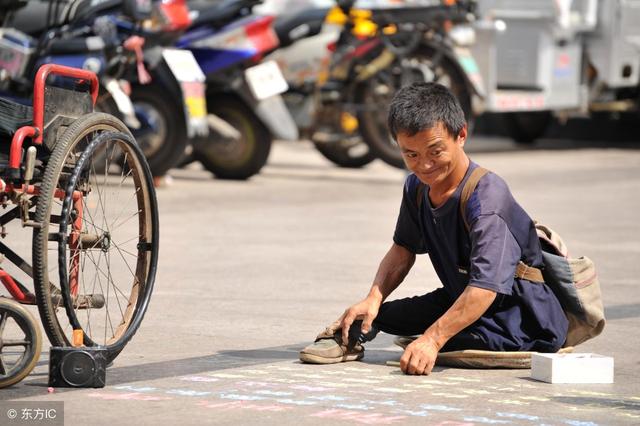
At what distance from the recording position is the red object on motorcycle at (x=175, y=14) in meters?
12.4

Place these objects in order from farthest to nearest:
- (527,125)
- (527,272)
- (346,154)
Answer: (527,125), (346,154), (527,272)

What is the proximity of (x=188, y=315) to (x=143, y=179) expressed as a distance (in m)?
1.27

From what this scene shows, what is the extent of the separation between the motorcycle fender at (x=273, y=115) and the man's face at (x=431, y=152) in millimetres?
7365

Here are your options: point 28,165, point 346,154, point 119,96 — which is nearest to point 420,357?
point 28,165

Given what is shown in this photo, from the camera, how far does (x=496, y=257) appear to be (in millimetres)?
5680

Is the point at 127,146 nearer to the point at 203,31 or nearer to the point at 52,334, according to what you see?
the point at 52,334

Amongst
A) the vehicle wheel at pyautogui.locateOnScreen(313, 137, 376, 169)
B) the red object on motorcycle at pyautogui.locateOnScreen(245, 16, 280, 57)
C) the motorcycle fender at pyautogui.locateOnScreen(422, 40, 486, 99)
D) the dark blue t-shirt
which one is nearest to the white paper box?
the dark blue t-shirt

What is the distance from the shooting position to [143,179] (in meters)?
6.02

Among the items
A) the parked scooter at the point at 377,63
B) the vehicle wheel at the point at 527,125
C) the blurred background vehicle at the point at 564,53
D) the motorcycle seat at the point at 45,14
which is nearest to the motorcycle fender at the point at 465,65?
the parked scooter at the point at 377,63

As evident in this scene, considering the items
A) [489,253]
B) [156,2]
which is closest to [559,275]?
[489,253]

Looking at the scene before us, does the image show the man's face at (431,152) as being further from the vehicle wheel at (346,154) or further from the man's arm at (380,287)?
the vehicle wheel at (346,154)

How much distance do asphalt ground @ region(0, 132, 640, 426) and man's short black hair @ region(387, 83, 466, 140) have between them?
90 centimetres

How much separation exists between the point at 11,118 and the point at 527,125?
1463cm

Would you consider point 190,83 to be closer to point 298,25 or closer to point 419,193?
point 298,25
